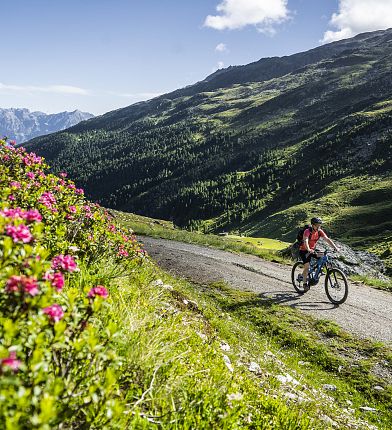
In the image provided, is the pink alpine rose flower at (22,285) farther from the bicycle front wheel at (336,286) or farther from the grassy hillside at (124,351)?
the bicycle front wheel at (336,286)

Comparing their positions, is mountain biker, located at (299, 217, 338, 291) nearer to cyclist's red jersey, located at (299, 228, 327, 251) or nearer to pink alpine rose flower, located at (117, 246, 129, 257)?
cyclist's red jersey, located at (299, 228, 327, 251)

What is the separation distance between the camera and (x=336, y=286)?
50.1 feet

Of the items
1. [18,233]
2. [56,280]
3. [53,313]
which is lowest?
[53,313]

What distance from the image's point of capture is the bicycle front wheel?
15102mm

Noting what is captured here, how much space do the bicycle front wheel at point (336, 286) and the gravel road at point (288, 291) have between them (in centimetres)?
31

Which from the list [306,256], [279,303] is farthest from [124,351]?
[306,256]

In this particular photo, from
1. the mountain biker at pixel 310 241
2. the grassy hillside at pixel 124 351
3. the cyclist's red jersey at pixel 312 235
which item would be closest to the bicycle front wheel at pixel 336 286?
the mountain biker at pixel 310 241

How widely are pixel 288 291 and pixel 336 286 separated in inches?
104

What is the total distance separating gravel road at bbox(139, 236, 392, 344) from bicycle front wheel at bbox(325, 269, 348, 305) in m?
0.31

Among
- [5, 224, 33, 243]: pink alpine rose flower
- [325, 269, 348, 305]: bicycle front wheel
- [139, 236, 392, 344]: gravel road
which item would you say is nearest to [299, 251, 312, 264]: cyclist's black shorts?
[325, 269, 348, 305]: bicycle front wheel

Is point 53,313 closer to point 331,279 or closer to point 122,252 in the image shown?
point 122,252

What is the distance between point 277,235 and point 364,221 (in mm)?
20031

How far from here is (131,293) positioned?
296 inches

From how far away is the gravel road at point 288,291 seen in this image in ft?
43.4
